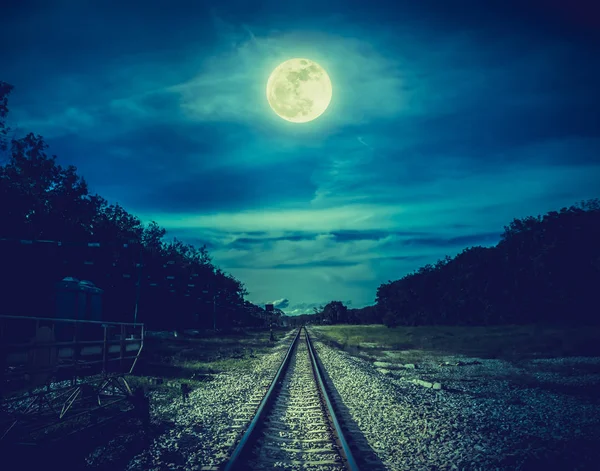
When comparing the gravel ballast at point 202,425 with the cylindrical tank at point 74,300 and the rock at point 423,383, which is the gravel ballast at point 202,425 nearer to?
the rock at point 423,383

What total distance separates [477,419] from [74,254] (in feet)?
128

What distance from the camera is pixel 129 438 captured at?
7.75 metres

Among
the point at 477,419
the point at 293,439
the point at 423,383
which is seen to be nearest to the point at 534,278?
the point at 423,383

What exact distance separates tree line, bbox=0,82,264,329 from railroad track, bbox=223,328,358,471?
1689 cm

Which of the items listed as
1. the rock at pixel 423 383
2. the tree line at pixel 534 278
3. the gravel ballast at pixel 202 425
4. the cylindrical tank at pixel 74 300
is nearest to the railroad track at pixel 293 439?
the gravel ballast at pixel 202 425

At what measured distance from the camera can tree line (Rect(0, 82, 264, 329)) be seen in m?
28.2

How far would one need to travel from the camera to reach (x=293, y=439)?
7.56m

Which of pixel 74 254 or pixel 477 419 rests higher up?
pixel 74 254

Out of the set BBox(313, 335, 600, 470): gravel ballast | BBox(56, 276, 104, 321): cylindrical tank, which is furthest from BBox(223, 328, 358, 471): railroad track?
BBox(56, 276, 104, 321): cylindrical tank

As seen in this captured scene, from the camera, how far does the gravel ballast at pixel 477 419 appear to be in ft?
22.1

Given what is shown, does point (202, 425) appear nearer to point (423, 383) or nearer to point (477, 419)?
point (477, 419)

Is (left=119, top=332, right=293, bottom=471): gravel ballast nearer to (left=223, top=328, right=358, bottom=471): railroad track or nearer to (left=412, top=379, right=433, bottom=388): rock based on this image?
(left=223, top=328, right=358, bottom=471): railroad track

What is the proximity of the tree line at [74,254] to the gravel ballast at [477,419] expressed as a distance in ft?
59.8

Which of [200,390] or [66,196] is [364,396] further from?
[66,196]
